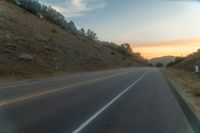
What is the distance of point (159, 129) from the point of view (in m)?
9.93

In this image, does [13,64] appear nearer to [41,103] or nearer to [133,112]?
[41,103]

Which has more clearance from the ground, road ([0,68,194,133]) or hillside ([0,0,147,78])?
hillside ([0,0,147,78])

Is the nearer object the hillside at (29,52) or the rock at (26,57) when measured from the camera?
the hillside at (29,52)

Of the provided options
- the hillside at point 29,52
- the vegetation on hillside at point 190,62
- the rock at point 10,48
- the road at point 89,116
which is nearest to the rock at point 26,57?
the hillside at point 29,52

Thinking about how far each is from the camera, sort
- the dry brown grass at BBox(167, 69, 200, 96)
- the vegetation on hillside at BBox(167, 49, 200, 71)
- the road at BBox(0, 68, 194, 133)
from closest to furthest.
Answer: the road at BBox(0, 68, 194, 133)
the dry brown grass at BBox(167, 69, 200, 96)
the vegetation on hillside at BBox(167, 49, 200, 71)

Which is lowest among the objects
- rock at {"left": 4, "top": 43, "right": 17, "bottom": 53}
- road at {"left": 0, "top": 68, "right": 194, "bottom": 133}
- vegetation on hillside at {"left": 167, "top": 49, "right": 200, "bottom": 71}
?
road at {"left": 0, "top": 68, "right": 194, "bottom": 133}

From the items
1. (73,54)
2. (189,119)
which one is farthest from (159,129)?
(73,54)

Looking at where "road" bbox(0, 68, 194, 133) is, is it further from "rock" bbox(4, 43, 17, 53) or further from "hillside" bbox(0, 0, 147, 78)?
"rock" bbox(4, 43, 17, 53)

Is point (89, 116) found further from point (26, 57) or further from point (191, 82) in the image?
point (26, 57)

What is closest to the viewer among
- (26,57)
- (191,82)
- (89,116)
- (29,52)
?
(89,116)

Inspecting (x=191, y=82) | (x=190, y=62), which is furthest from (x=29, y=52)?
(x=190, y=62)

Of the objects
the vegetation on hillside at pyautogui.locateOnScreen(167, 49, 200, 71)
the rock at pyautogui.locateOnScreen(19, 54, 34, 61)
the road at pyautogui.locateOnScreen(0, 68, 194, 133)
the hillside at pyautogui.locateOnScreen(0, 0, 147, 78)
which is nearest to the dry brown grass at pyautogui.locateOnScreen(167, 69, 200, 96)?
the road at pyautogui.locateOnScreen(0, 68, 194, 133)

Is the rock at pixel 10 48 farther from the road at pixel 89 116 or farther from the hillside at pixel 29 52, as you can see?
the road at pixel 89 116

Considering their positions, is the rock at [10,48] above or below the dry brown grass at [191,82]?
above
